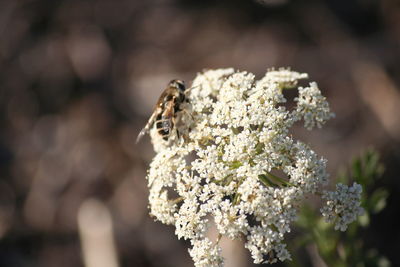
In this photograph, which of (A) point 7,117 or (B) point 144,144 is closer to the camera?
(B) point 144,144

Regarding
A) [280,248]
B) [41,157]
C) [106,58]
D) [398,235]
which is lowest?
[280,248]

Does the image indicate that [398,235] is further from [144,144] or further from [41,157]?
[41,157]

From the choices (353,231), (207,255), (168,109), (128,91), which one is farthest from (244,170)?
(128,91)

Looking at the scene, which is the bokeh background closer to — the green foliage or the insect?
the green foliage

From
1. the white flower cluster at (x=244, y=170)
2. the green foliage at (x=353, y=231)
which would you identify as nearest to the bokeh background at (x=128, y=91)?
the green foliage at (x=353, y=231)

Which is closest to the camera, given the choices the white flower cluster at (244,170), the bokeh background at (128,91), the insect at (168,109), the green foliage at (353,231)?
the white flower cluster at (244,170)

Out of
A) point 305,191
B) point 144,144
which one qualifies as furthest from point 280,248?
point 144,144

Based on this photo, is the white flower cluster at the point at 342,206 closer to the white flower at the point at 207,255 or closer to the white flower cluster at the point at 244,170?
the white flower cluster at the point at 244,170

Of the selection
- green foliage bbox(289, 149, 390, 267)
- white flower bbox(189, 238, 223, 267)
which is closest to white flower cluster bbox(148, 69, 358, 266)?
white flower bbox(189, 238, 223, 267)
